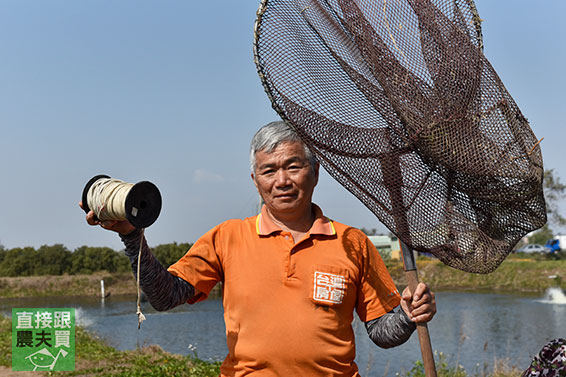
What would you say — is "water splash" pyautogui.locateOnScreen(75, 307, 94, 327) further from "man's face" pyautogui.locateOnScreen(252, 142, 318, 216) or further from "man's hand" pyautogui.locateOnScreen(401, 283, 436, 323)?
"man's hand" pyautogui.locateOnScreen(401, 283, 436, 323)

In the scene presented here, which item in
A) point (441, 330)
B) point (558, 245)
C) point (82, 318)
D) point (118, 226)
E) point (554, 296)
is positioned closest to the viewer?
point (118, 226)

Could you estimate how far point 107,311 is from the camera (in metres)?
22.3

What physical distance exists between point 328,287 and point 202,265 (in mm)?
563

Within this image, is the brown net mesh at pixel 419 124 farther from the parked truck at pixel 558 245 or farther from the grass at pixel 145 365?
the parked truck at pixel 558 245

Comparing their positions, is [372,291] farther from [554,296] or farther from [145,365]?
[554,296]

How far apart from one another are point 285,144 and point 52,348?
6.84 metres

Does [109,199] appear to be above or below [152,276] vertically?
above

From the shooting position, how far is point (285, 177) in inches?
94.1

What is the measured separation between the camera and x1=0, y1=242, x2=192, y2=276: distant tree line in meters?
32.1

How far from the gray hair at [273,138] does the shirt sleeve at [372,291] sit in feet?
1.65

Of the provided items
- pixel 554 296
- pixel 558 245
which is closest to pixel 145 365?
pixel 554 296

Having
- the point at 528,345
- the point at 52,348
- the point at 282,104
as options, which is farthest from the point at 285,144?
the point at 528,345

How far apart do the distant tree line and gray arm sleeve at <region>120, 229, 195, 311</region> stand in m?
30.7

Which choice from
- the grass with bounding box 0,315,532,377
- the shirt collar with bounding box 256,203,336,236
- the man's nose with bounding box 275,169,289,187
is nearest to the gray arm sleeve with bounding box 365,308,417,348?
the shirt collar with bounding box 256,203,336,236
